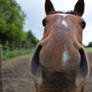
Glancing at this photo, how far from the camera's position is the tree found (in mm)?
21109

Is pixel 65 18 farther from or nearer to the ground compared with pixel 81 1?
nearer to the ground

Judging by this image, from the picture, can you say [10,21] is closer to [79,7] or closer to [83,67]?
[79,7]

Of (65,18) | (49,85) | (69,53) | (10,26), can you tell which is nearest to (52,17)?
(65,18)

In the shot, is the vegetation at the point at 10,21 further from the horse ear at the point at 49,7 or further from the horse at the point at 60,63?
the horse at the point at 60,63

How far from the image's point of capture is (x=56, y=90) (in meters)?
1.39

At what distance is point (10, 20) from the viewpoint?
72.7 ft

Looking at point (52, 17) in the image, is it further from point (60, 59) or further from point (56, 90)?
point (56, 90)

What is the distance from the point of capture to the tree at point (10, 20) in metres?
21.1

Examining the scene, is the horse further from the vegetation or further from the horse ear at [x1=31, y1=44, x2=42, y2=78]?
the vegetation

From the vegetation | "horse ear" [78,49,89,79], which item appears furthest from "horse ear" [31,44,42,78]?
the vegetation

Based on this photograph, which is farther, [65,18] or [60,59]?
[65,18]

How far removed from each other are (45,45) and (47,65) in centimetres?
19

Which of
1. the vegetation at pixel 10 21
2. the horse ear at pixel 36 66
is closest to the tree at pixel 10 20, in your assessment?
the vegetation at pixel 10 21

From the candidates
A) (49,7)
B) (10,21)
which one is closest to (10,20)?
(10,21)
